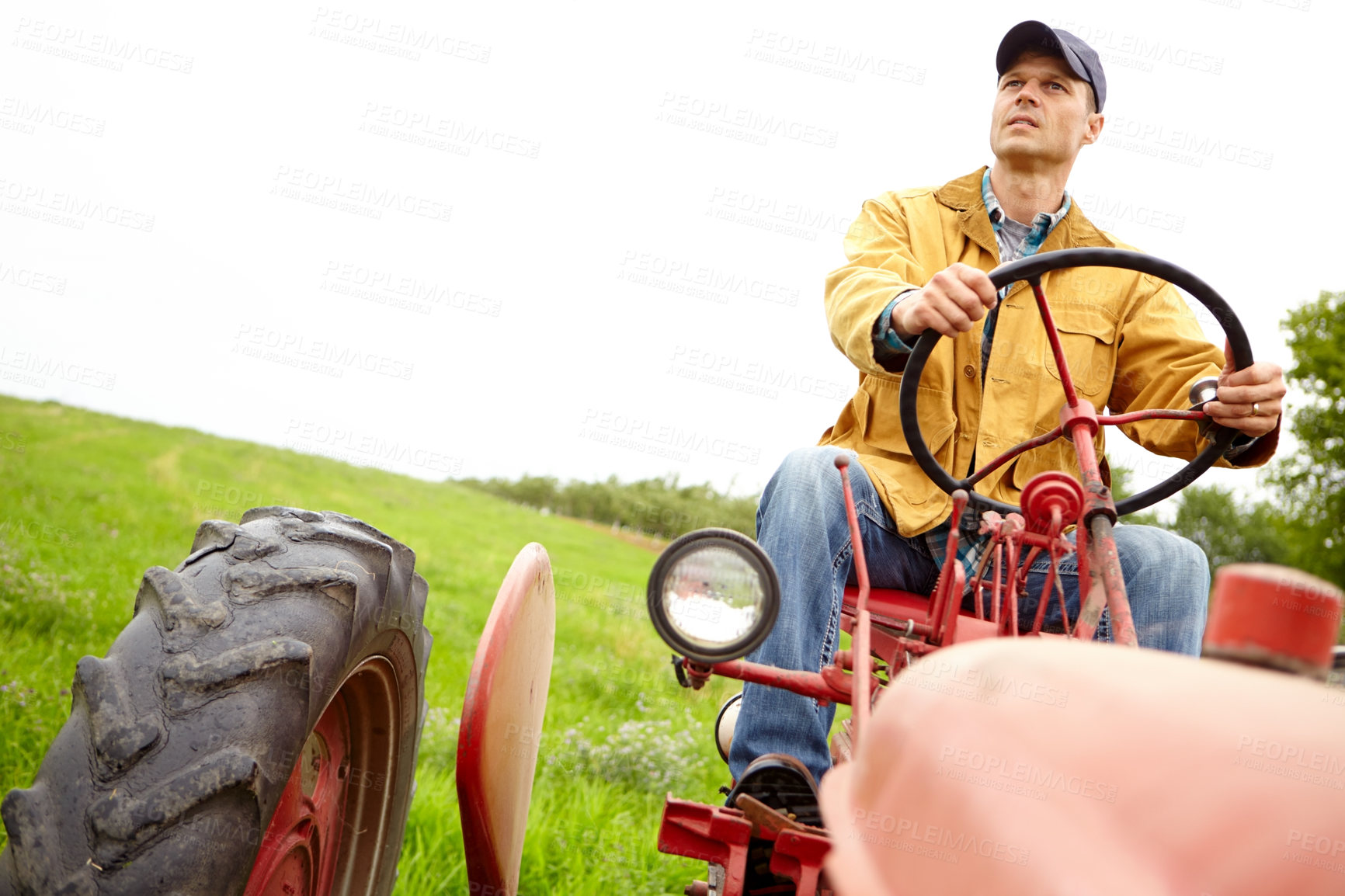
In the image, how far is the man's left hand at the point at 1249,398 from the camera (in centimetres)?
167

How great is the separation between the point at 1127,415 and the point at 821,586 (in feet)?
1.98

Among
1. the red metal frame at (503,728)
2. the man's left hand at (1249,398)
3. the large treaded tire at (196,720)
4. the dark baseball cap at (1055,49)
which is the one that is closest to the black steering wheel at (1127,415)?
the man's left hand at (1249,398)

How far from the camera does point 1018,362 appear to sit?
7.18ft

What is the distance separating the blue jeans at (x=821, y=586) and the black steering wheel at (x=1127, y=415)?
0.15 meters

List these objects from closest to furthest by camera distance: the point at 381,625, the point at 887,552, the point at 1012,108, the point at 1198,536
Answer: the point at 381,625 → the point at 887,552 → the point at 1012,108 → the point at 1198,536

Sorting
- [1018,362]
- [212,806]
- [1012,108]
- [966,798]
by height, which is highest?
[1012,108]

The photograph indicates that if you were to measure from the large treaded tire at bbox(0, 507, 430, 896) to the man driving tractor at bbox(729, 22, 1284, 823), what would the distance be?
0.68m

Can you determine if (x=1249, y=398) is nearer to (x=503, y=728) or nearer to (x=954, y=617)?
(x=954, y=617)

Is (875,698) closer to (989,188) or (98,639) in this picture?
(989,188)

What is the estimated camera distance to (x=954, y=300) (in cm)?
160

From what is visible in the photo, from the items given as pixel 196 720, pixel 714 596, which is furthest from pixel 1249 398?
pixel 196 720

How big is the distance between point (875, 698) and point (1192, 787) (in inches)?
34.9

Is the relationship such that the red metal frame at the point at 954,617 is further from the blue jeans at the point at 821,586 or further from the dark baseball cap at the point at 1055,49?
the dark baseball cap at the point at 1055,49

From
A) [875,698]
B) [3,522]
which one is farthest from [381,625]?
[3,522]
